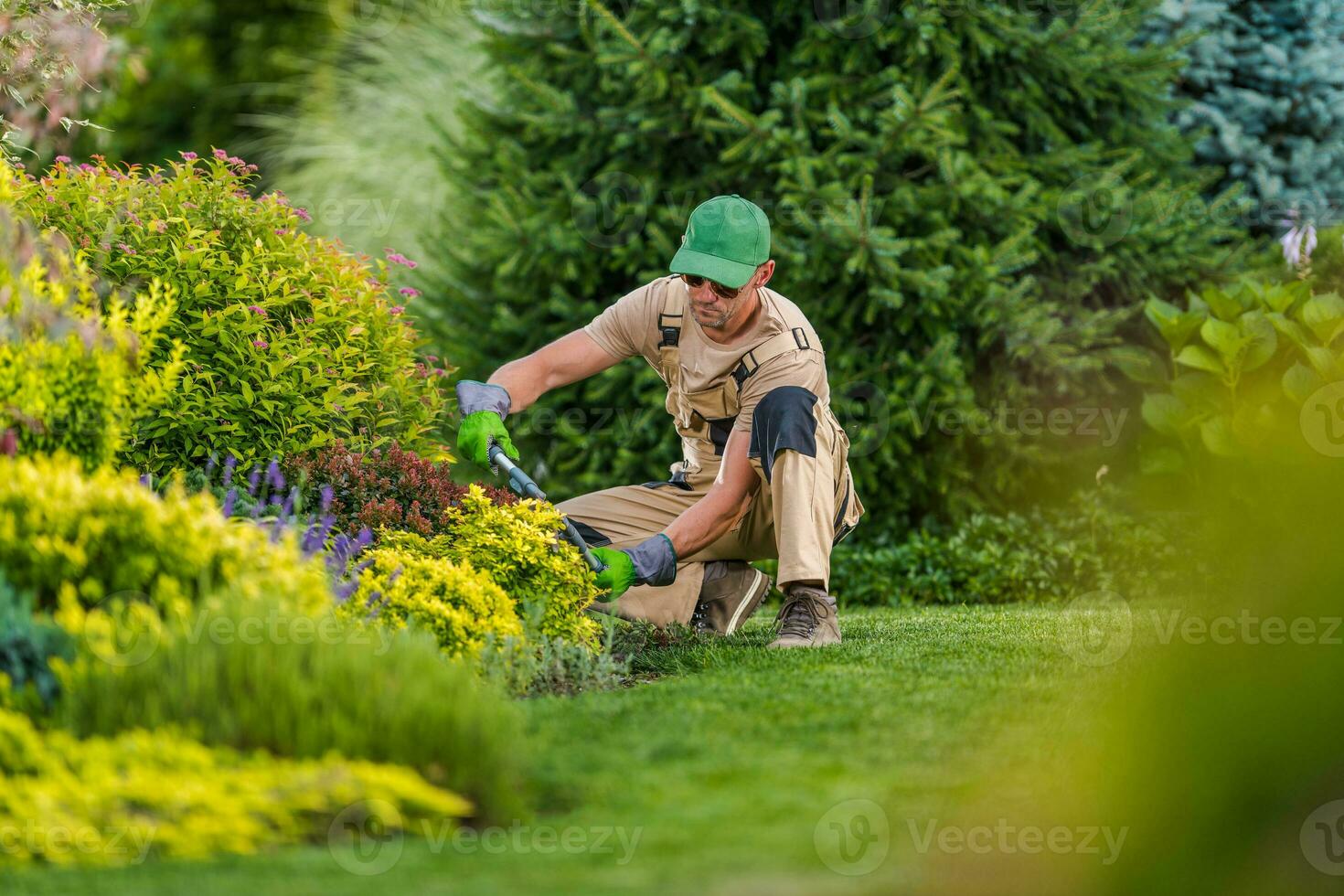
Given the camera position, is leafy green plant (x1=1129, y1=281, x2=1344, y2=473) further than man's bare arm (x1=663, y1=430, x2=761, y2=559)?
Yes

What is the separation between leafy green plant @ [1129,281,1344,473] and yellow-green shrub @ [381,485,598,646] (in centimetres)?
354

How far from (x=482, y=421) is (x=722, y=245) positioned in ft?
3.67

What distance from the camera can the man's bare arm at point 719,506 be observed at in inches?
212

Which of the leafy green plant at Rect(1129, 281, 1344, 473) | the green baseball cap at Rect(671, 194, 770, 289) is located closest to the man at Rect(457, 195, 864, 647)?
the green baseball cap at Rect(671, 194, 770, 289)

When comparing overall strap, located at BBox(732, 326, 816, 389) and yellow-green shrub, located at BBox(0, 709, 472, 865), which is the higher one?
overall strap, located at BBox(732, 326, 816, 389)

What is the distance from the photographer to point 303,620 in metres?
3.57

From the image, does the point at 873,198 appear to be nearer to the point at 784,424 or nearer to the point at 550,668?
the point at 784,424

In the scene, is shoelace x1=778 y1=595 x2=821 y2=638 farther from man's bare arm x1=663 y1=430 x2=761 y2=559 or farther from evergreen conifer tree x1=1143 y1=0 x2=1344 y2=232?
evergreen conifer tree x1=1143 y1=0 x2=1344 y2=232

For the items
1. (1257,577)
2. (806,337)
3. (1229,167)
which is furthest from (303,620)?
(1229,167)

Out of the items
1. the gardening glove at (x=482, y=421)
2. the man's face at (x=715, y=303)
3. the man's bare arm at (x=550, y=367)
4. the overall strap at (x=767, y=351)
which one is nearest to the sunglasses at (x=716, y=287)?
the man's face at (x=715, y=303)

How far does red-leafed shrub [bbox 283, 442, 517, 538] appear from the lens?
5273mm

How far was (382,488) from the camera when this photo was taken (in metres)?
5.41

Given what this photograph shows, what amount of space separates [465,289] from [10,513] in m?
5.13

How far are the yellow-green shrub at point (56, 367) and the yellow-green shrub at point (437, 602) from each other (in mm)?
884
